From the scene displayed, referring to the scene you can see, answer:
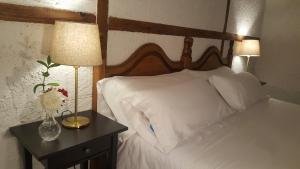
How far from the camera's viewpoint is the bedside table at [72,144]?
109 centimetres

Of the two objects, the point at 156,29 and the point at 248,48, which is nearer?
the point at 156,29

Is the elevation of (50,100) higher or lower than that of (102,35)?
lower

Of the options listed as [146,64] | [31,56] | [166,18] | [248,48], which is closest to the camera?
[31,56]

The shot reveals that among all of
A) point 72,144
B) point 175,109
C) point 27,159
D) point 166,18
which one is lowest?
point 27,159

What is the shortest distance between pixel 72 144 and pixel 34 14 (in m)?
0.68

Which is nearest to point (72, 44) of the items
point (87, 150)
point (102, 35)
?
point (102, 35)

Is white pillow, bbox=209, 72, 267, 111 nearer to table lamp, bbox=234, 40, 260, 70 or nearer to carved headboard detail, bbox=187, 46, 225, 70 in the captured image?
carved headboard detail, bbox=187, 46, 225, 70

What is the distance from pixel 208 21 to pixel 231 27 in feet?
1.66

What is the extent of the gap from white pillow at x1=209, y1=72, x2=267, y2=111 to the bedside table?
39.8 inches

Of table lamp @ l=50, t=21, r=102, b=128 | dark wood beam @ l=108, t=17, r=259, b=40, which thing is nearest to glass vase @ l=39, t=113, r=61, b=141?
table lamp @ l=50, t=21, r=102, b=128

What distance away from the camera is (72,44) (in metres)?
1.15

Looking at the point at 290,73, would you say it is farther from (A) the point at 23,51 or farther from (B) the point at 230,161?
(A) the point at 23,51

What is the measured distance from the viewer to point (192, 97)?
1.60 meters

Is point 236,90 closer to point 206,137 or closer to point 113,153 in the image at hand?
point 206,137
